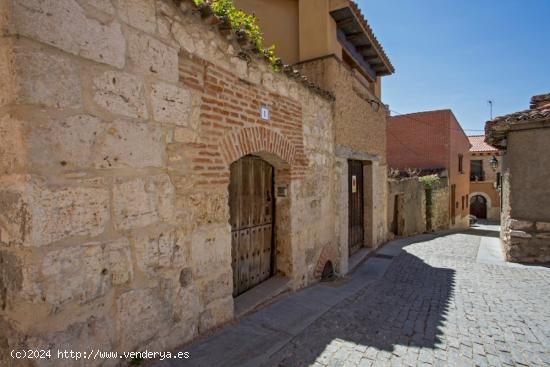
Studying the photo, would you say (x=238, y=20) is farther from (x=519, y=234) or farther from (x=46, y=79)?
(x=519, y=234)

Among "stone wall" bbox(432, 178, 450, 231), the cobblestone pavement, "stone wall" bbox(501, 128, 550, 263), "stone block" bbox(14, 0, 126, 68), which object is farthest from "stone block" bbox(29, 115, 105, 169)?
"stone wall" bbox(432, 178, 450, 231)

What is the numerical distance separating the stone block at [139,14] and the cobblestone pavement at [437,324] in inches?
109

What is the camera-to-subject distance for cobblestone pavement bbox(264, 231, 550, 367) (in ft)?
8.69

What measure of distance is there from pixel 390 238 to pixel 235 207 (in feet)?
25.4

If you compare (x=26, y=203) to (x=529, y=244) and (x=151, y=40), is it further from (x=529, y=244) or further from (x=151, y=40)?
(x=529, y=244)

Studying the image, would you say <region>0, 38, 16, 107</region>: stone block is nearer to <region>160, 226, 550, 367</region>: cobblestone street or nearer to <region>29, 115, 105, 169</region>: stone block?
<region>29, 115, 105, 169</region>: stone block

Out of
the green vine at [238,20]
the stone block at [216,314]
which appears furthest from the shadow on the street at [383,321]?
the green vine at [238,20]

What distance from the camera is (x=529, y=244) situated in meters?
6.07

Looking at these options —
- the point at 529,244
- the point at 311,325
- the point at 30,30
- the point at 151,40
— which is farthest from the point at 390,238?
the point at 30,30

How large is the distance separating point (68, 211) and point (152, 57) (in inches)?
48.2

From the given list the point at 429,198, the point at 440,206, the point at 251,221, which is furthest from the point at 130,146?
the point at 440,206

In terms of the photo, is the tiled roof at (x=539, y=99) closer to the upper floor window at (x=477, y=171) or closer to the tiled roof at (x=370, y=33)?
the tiled roof at (x=370, y=33)

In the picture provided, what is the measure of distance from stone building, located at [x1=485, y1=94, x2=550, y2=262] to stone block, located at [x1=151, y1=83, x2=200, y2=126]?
22.5ft

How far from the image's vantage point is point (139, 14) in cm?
202
